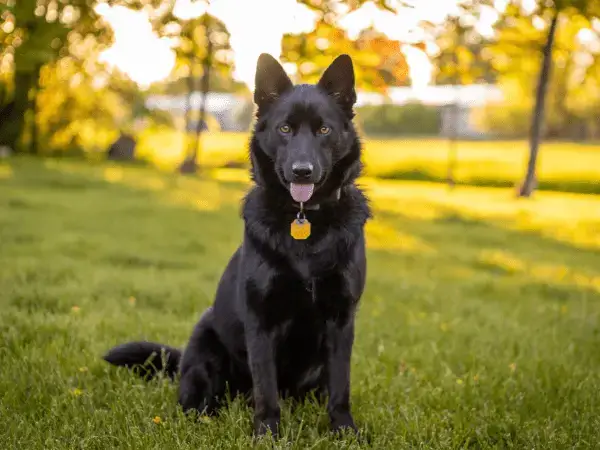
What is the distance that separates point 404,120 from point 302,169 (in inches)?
1652

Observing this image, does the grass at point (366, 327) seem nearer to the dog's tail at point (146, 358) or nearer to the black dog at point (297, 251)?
the dog's tail at point (146, 358)

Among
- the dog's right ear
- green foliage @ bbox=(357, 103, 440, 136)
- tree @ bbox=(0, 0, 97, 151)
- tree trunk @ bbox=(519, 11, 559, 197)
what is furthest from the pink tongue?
green foliage @ bbox=(357, 103, 440, 136)

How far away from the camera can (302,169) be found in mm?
2941

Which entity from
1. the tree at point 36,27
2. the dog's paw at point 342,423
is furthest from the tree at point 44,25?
the dog's paw at point 342,423

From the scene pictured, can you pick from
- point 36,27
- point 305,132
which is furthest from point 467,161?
point 36,27

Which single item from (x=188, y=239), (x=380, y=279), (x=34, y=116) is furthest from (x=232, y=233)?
(x=34, y=116)

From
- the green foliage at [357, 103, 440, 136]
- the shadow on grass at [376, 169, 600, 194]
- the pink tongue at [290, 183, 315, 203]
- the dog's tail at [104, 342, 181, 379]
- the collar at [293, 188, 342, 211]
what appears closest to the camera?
the pink tongue at [290, 183, 315, 203]

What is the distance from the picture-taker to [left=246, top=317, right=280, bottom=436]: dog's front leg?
3.04m

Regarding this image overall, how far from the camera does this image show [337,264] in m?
3.03

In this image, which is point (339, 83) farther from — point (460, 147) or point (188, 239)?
point (460, 147)

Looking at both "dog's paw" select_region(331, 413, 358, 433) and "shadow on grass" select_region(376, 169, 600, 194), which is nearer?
"dog's paw" select_region(331, 413, 358, 433)

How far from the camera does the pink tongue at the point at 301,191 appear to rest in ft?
9.98

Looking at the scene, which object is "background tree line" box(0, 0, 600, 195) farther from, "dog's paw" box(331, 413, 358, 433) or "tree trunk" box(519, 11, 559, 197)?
"dog's paw" box(331, 413, 358, 433)

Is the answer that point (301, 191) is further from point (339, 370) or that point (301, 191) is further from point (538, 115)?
point (538, 115)
